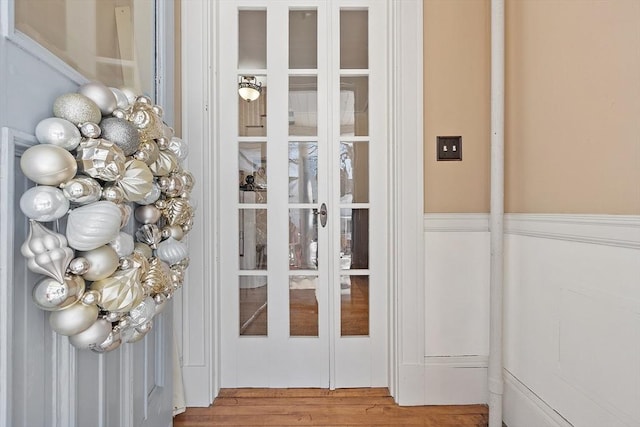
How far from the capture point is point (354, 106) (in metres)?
1.89

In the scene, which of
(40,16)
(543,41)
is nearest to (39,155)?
(40,16)

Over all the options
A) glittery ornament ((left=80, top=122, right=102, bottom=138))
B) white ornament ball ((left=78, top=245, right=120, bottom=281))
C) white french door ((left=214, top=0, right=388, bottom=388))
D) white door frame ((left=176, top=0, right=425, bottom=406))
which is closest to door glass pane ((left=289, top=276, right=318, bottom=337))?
white french door ((left=214, top=0, right=388, bottom=388))

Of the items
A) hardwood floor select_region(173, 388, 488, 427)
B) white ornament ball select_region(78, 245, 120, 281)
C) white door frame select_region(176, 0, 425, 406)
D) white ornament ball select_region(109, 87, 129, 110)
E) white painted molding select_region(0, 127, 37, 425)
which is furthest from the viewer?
white door frame select_region(176, 0, 425, 406)

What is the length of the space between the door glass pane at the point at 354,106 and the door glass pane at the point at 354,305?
76 cm

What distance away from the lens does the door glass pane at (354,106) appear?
74.0 inches

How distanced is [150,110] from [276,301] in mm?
1157

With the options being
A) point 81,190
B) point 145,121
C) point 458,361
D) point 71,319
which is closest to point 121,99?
point 145,121

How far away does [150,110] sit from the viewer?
103 cm

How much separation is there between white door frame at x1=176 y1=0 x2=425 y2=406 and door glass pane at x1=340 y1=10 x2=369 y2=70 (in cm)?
19

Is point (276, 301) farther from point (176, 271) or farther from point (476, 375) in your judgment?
point (476, 375)

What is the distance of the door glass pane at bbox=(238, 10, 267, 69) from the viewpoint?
1868 millimetres

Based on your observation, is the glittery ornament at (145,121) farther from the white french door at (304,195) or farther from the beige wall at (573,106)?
the beige wall at (573,106)

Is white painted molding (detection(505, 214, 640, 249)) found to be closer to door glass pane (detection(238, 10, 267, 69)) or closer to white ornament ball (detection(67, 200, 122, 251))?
white ornament ball (detection(67, 200, 122, 251))

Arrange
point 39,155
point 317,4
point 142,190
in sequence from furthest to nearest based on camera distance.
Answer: point 317,4 < point 142,190 < point 39,155
